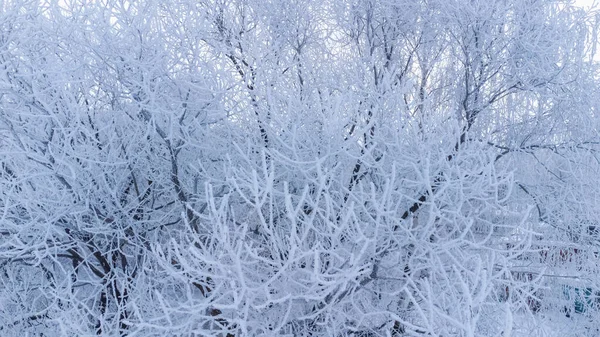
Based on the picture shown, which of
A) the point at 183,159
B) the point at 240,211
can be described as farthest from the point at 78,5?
the point at 240,211

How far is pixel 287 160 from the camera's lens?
5.18m

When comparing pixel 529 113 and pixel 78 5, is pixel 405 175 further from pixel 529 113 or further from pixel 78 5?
pixel 78 5

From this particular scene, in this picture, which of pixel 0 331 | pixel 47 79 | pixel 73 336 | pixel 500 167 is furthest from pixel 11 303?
pixel 500 167

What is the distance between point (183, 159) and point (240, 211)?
1055 mm

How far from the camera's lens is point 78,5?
275 inches

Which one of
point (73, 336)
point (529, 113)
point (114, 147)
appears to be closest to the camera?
point (73, 336)

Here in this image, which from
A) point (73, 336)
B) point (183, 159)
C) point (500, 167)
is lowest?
point (73, 336)

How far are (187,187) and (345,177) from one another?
2084 mm

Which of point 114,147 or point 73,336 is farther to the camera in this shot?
point 114,147

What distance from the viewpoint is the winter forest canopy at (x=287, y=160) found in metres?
5.27

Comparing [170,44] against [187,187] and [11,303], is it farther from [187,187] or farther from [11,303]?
[11,303]

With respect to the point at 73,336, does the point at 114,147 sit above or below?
above

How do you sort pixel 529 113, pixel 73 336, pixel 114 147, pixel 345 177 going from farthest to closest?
1. pixel 529 113
2. pixel 114 147
3. pixel 345 177
4. pixel 73 336

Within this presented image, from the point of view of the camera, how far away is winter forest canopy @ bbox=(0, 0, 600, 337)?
17.3ft
